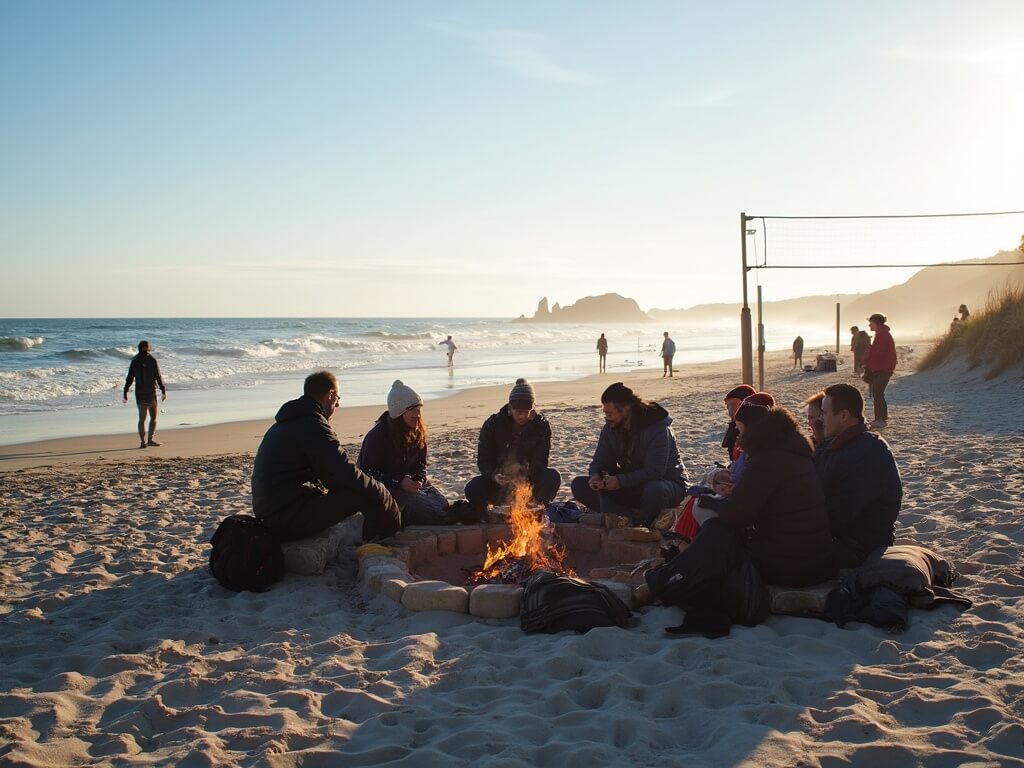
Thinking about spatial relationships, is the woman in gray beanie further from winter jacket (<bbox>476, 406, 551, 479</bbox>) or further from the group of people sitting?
winter jacket (<bbox>476, 406, 551, 479</bbox>)

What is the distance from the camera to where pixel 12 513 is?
7844 millimetres

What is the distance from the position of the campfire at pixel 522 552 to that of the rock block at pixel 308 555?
1.08 m

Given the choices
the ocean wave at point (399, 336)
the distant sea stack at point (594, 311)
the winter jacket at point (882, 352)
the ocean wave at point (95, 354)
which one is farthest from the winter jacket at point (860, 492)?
the distant sea stack at point (594, 311)

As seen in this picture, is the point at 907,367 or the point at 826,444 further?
the point at 907,367

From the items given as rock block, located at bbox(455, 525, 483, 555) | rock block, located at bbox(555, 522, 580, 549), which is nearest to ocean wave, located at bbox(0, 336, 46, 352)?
rock block, located at bbox(455, 525, 483, 555)

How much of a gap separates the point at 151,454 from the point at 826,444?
1015 centimetres

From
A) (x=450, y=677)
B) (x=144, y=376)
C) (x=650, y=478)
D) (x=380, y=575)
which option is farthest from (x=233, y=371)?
(x=450, y=677)

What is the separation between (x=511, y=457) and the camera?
23.3 ft

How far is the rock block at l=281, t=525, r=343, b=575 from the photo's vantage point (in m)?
5.83

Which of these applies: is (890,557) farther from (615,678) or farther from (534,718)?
(534,718)

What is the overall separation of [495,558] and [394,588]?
1.01 m

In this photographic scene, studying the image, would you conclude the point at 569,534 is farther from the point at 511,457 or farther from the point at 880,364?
the point at 880,364

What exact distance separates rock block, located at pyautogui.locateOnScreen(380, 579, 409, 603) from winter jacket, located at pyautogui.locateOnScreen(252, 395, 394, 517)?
0.81 m

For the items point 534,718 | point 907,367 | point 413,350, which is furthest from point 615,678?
point 413,350
